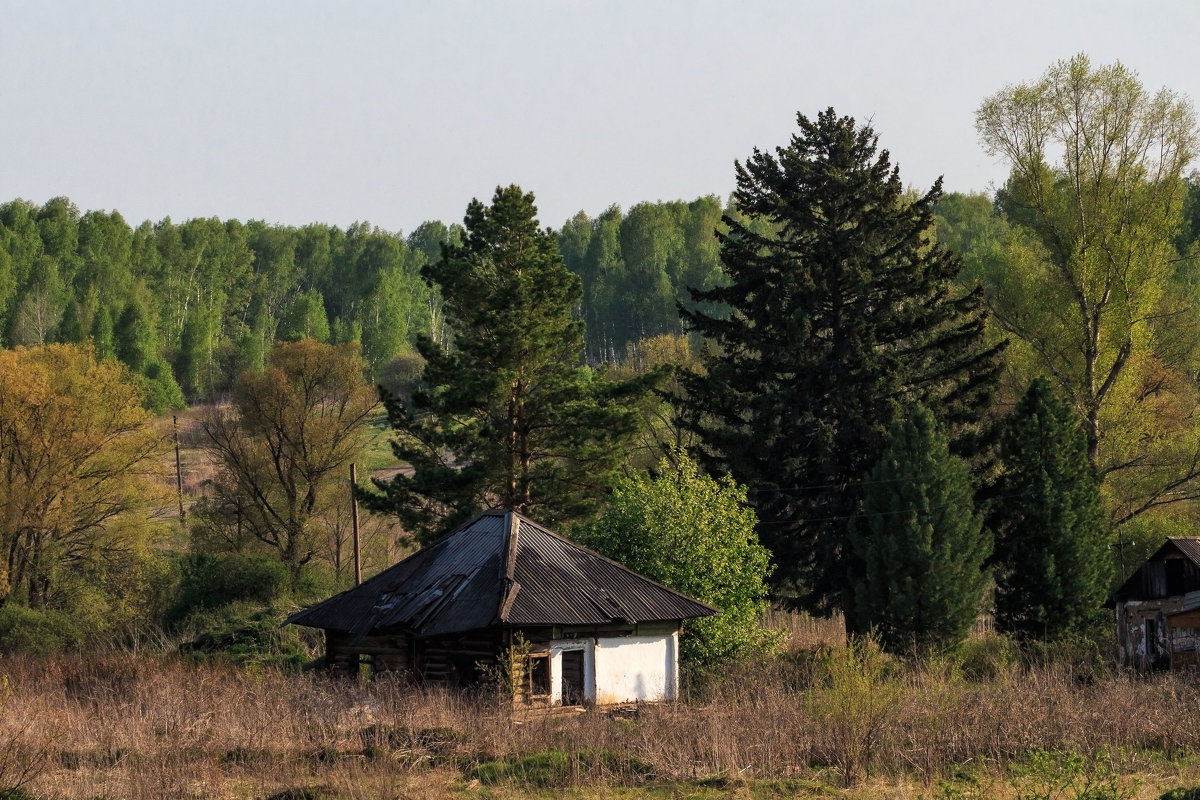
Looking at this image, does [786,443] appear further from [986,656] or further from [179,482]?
[179,482]

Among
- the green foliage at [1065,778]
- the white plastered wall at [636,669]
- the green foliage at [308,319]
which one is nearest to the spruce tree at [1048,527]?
the white plastered wall at [636,669]

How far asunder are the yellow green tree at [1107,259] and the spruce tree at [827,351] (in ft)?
13.1

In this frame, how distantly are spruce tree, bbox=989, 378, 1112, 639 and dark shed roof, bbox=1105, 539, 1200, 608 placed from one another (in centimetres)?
64

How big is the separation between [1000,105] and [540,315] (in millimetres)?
15356

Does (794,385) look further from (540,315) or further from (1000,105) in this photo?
(1000,105)

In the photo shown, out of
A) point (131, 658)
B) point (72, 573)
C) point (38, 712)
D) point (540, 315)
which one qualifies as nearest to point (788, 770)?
point (38, 712)

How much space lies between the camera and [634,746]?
18656 mm

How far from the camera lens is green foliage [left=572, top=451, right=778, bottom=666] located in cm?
3116

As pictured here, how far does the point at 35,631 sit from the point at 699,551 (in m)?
22.5

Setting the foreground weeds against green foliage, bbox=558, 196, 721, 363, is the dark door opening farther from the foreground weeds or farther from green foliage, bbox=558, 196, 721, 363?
green foliage, bbox=558, 196, 721, 363

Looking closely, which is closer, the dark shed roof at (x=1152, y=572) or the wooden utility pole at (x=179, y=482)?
the dark shed roof at (x=1152, y=572)

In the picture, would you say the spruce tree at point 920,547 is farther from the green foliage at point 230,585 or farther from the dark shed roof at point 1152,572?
the green foliage at point 230,585

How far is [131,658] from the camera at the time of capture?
98.8 ft

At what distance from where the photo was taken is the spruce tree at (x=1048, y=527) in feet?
109
